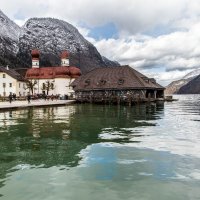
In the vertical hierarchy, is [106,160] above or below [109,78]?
below

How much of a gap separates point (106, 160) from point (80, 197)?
5.69 meters

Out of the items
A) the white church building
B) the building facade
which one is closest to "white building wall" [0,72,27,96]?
the building facade

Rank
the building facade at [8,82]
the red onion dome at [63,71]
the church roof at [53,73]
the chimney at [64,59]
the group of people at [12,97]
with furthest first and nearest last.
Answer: the chimney at [64,59]
the church roof at [53,73]
the red onion dome at [63,71]
the building facade at [8,82]
the group of people at [12,97]

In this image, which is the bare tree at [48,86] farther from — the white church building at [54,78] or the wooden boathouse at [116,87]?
the wooden boathouse at [116,87]

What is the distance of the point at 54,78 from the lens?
405 feet

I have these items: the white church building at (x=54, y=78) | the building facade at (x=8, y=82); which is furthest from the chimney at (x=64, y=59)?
the building facade at (x=8, y=82)

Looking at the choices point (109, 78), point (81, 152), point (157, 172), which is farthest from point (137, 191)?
point (109, 78)

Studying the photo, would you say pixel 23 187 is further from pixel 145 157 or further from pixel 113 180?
pixel 145 157

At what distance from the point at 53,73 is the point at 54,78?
2.76 meters

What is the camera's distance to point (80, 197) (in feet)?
40.5

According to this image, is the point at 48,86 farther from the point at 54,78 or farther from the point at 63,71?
the point at 63,71

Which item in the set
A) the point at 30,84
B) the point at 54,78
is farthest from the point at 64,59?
the point at 30,84

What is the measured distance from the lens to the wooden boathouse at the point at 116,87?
8794 cm

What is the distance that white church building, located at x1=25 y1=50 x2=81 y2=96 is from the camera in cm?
12194
